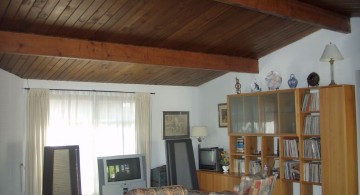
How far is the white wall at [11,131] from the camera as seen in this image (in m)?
4.63

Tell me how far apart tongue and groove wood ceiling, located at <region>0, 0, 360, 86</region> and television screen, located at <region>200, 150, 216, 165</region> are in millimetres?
1678

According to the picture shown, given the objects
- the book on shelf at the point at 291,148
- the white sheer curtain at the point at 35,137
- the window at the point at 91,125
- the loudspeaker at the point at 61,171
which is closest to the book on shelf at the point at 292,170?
the book on shelf at the point at 291,148

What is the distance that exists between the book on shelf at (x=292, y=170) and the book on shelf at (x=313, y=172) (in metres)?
0.17

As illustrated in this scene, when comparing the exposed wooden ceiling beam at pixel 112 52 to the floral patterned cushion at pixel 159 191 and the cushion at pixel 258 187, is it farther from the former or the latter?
the cushion at pixel 258 187

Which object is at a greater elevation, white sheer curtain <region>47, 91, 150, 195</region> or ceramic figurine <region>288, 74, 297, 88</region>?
ceramic figurine <region>288, 74, 297, 88</region>

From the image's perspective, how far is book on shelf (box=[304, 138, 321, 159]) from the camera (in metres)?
5.11

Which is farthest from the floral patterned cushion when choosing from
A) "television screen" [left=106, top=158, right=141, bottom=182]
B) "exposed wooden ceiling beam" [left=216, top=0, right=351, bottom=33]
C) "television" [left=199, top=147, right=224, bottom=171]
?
"television" [left=199, top=147, right=224, bottom=171]

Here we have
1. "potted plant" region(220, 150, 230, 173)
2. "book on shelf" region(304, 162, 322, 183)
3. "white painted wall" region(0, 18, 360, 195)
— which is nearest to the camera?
"white painted wall" region(0, 18, 360, 195)

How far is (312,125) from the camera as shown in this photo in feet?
17.1

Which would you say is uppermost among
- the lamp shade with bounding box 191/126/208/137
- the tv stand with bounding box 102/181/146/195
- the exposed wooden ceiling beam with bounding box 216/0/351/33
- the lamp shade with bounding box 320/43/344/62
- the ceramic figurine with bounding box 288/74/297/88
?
the exposed wooden ceiling beam with bounding box 216/0/351/33

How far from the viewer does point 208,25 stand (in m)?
4.69

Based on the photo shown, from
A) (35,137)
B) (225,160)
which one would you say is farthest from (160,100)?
(35,137)

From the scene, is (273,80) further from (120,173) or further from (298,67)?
(120,173)

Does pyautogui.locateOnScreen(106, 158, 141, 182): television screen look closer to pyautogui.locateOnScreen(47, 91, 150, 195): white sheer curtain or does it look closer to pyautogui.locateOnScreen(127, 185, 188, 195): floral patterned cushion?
pyautogui.locateOnScreen(47, 91, 150, 195): white sheer curtain
